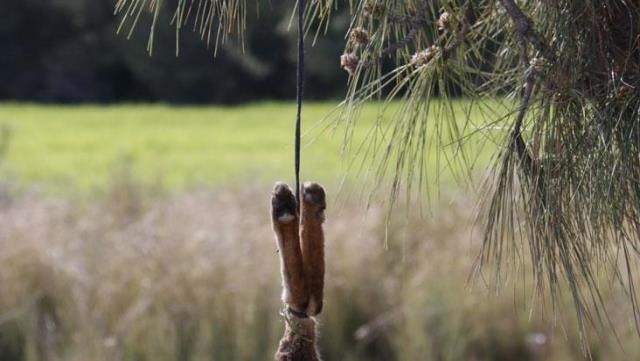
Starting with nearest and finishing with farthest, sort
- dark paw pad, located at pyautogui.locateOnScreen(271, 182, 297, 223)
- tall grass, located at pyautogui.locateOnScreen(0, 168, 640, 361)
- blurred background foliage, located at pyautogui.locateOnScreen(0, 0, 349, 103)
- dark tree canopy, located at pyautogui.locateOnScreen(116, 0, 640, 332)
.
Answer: dark paw pad, located at pyautogui.locateOnScreen(271, 182, 297, 223), dark tree canopy, located at pyautogui.locateOnScreen(116, 0, 640, 332), tall grass, located at pyautogui.locateOnScreen(0, 168, 640, 361), blurred background foliage, located at pyautogui.locateOnScreen(0, 0, 349, 103)

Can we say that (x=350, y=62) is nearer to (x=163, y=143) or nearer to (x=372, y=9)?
(x=372, y=9)

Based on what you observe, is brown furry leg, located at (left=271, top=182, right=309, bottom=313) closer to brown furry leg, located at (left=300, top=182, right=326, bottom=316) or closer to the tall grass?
brown furry leg, located at (left=300, top=182, right=326, bottom=316)

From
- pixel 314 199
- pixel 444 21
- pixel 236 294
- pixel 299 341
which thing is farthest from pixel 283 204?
pixel 236 294

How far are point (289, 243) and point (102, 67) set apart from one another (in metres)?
12.6

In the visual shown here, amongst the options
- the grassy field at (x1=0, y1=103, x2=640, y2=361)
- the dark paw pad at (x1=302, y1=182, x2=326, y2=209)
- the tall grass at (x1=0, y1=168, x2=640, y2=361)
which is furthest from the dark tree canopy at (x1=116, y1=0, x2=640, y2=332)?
the tall grass at (x1=0, y1=168, x2=640, y2=361)

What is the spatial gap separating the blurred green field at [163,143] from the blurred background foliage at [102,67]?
0.41 m

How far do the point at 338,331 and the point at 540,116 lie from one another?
2.52 m

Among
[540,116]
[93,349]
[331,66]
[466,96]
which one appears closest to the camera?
[540,116]

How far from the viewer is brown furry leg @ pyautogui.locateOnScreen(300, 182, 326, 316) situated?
1.04m

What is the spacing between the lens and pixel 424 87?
1.34m

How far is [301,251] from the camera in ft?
3.45

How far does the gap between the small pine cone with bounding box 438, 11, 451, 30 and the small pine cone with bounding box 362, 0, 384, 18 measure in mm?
63

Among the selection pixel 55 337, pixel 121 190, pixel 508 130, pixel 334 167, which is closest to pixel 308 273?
pixel 508 130

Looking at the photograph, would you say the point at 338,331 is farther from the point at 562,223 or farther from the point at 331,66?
the point at 331,66
